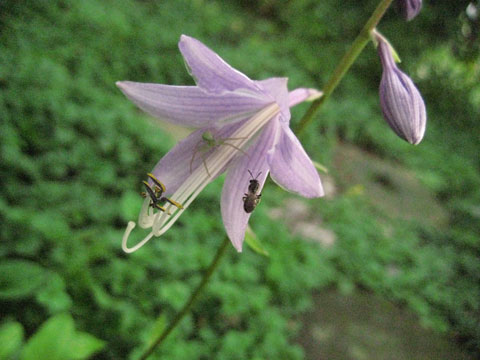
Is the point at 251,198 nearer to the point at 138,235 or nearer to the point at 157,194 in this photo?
the point at 157,194

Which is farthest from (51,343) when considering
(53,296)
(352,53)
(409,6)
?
(409,6)

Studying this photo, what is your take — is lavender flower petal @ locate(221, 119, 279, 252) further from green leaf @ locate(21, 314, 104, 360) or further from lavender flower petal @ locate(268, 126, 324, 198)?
green leaf @ locate(21, 314, 104, 360)

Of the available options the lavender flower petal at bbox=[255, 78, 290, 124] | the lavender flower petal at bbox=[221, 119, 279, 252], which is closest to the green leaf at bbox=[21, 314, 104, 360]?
the lavender flower petal at bbox=[221, 119, 279, 252]

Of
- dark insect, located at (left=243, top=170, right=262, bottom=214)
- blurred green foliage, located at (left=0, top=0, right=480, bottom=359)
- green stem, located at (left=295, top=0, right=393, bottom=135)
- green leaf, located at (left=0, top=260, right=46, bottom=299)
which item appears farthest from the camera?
blurred green foliage, located at (left=0, top=0, right=480, bottom=359)

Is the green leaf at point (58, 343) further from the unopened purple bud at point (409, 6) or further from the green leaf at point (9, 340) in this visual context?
the unopened purple bud at point (409, 6)

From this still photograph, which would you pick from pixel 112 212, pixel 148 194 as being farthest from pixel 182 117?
pixel 112 212

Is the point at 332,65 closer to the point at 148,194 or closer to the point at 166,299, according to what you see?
the point at 166,299
